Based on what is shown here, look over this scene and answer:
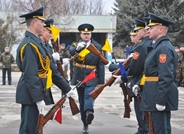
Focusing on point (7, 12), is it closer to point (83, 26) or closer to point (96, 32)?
point (96, 32)

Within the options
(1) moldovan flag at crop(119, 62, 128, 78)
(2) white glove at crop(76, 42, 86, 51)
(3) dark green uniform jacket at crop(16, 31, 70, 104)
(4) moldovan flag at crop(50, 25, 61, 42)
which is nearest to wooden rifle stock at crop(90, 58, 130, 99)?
(1) moldovan flag at crop(119, 62, 128, 78)

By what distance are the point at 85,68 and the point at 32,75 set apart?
118 inches

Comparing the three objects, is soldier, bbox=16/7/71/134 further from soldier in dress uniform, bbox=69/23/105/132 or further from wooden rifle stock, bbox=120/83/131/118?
wooden rifle stock, bbox=120/83/131/118

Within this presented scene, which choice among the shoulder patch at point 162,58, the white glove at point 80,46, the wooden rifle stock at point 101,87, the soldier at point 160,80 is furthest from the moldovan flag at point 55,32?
the shoulder patch at point 162,58

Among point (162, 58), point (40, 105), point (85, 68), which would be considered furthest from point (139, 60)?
point (40, 105)

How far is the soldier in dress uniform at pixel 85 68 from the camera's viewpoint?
26.3 feet

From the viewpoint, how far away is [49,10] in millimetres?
33906

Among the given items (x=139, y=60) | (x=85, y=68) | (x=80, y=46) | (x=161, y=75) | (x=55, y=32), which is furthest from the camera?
(x=85, y=68)

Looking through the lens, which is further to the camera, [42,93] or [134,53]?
[134,53]

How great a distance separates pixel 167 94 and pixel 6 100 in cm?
838

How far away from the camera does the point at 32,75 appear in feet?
17.5

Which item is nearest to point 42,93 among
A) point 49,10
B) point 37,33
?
point 37,33

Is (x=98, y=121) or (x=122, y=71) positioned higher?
(x=122, y=71)

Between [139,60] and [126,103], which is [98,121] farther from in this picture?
[139,60]
